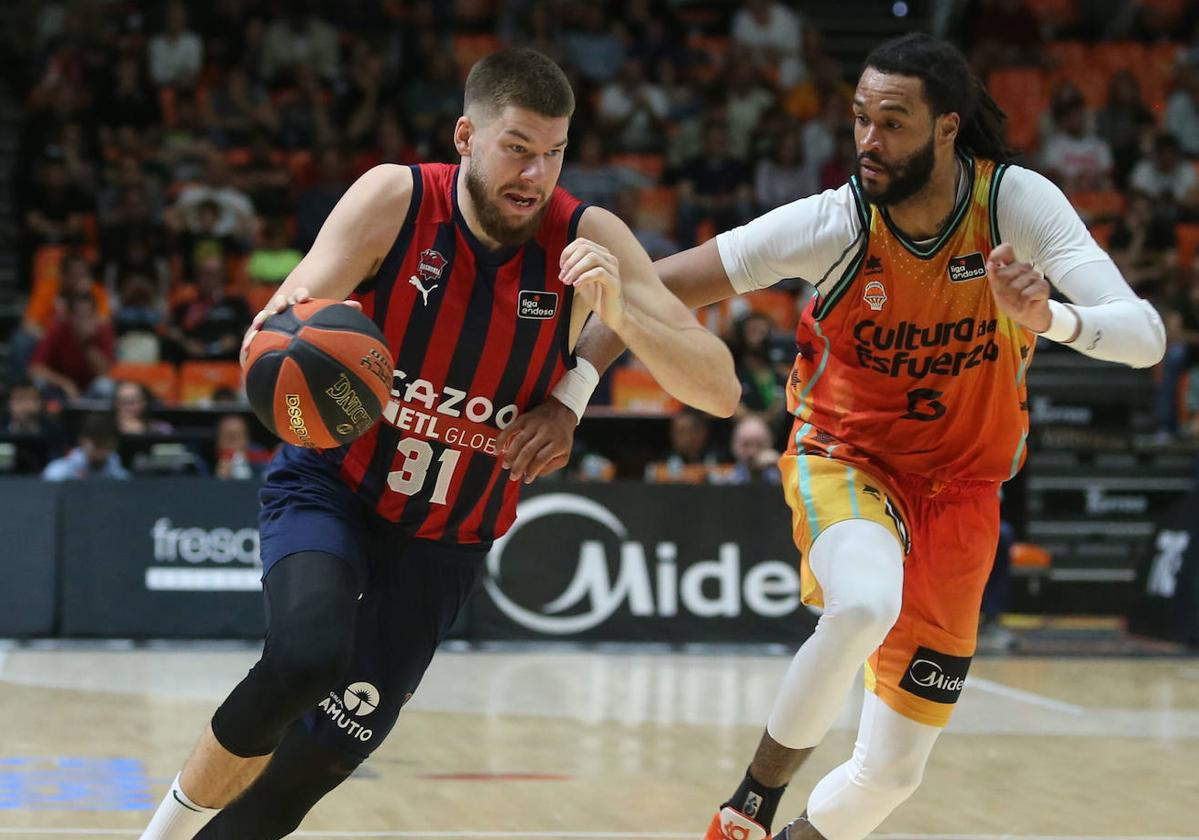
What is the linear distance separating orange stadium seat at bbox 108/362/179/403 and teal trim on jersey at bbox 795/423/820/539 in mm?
8783

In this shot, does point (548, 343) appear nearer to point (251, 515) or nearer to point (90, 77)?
point (251, 515)

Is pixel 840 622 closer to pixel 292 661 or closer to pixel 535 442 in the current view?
pixel 535 442

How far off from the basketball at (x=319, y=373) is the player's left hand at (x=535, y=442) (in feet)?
1.40

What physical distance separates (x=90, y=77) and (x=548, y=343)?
12.7 meters

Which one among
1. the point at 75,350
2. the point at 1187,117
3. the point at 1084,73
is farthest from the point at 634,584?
the point at 1084,73

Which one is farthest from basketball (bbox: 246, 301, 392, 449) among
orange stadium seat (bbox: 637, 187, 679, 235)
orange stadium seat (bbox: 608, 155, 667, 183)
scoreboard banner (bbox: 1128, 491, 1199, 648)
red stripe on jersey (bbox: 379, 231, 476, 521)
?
orange stadium seat (bbox: 608, 155, 667, 183)

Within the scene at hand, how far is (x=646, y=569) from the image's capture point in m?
11.2

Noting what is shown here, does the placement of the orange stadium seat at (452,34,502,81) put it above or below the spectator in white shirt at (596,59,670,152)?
above

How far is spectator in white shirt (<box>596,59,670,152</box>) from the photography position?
16.3m

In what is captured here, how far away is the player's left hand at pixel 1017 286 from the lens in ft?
13.3

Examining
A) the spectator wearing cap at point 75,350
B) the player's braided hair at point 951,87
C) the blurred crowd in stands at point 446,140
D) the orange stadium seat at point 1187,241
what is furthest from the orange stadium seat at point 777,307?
the player's braided hair at point 951,87

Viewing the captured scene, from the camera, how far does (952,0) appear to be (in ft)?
60.2

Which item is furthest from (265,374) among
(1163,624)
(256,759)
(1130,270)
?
(1130,270)

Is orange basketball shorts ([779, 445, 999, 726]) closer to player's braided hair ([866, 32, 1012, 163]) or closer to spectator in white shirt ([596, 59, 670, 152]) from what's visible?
player's braided hair ([866, 32, 1012, 163])
